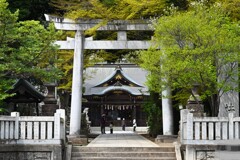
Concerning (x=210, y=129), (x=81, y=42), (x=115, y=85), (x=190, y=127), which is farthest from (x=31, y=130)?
(x=115, y=85)

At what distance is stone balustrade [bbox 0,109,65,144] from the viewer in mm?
16812

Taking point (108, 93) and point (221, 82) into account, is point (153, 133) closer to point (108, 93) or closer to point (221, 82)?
point (221, 82)

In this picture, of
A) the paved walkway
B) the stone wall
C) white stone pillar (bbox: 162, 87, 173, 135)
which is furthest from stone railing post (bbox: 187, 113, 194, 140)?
white stone pillar (bbox: 162, 87, 173, 135)

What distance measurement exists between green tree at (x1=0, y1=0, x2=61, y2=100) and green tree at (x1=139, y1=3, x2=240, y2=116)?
3.85 metres

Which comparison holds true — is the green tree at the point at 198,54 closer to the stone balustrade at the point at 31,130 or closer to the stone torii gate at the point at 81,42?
the stone torii gate at the point at 81,42

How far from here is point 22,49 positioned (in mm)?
19953

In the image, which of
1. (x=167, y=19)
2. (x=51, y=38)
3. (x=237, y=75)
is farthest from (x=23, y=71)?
(x=237, y=75)

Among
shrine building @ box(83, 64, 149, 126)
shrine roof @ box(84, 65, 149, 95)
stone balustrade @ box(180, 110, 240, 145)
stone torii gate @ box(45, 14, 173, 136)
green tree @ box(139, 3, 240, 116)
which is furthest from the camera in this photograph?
shrine building @ box(83, 64, 149, 126)

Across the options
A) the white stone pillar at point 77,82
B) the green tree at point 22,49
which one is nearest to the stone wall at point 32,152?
the green tree at point 22,49

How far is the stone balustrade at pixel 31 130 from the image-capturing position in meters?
16.8

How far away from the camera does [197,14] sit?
21281mm

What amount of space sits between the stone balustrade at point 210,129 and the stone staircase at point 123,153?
68.3 inches

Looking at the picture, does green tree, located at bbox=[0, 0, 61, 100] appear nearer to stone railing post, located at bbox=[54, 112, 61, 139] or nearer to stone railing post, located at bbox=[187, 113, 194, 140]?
stone railing post, located at bbox=[54, 112, 61, 139]

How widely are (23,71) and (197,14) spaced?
7.19 m
